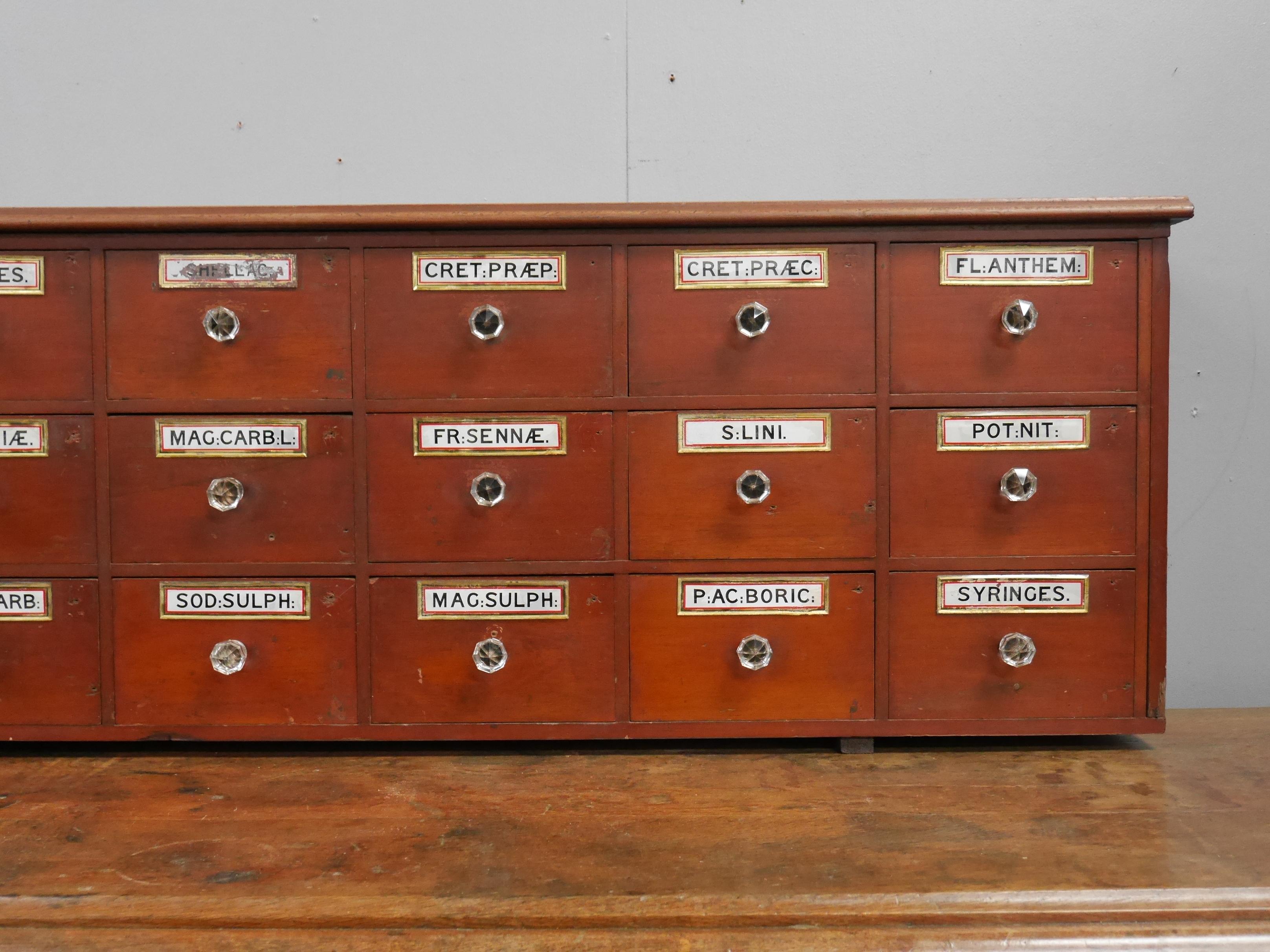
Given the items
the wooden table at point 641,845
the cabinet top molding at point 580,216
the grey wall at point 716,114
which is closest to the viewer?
the wooden table at point 641,845

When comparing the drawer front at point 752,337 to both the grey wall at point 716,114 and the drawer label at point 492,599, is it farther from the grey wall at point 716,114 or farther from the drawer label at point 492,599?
the grey wall at point 716,114

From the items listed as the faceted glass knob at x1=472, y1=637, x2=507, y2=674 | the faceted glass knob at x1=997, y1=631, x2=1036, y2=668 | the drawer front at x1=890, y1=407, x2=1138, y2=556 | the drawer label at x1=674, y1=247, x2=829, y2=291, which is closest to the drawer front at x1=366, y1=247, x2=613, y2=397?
the drawer label at x1=674, y1=247, x2=829, y2=291

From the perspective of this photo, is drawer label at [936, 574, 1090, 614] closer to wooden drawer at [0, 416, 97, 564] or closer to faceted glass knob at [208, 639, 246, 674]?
faceted glass knob at [208, 639, 246, 674]

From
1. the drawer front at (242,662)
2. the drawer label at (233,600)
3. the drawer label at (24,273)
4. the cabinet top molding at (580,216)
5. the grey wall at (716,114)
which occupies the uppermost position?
the grey wall at (716,114)

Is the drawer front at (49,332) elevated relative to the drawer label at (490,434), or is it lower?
elevated

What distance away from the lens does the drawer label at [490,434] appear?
1.24 m

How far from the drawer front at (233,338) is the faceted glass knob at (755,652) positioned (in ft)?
2.27

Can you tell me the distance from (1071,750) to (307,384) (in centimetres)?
127

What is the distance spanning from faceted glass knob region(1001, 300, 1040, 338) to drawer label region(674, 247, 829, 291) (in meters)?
0.26

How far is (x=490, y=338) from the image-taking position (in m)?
1.22

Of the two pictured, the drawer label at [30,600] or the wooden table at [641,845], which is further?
the drawer label at [30,600]

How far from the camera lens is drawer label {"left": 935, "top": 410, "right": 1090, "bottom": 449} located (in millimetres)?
1224

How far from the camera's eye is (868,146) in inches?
62.9

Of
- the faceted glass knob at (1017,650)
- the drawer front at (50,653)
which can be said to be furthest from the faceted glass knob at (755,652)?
the drawer front at (50,653)
